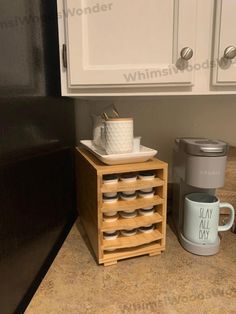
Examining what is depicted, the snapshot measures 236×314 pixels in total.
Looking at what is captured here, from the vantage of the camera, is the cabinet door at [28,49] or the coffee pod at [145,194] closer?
the cabinet door at [28,49]

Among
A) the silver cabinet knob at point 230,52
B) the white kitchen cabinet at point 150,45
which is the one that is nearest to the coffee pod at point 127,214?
the white kitchen cabinet at point 150,45

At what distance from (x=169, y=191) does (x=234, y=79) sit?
48cm

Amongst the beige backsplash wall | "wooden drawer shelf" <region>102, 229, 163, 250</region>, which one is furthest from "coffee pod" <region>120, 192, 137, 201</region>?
the beige backsplash wall

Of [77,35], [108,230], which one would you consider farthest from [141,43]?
Result: [108,230]

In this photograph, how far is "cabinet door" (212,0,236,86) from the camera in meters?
0.60

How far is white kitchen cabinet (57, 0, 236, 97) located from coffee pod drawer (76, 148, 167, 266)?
0.23 m

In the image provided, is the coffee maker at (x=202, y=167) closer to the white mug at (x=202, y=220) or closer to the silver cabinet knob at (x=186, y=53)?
the white mug at (x=202, y=220)

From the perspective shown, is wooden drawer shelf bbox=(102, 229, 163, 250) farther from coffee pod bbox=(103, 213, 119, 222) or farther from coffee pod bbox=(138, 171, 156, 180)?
coffee pod bbox=(138, 171, 156, 180)

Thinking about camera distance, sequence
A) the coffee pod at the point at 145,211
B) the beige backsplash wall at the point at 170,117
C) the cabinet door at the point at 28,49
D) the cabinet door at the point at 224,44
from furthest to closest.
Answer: the beige backsplash wall at the point at 170,117, the coffee pod at the point at 145,211, the cabinet door at the point at 224,44, the cabinet door at the point at 28,49

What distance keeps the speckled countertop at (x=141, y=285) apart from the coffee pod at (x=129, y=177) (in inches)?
9.1

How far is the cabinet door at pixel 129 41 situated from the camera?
61cm

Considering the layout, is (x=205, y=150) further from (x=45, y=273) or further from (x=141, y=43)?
(x=45, y=273)

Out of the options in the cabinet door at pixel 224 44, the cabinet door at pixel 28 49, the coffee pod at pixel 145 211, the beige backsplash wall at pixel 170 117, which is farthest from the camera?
the beige backsplash wall at pixel 170 117

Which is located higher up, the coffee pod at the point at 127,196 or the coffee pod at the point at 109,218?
the coffee pod at the point at 127,196
